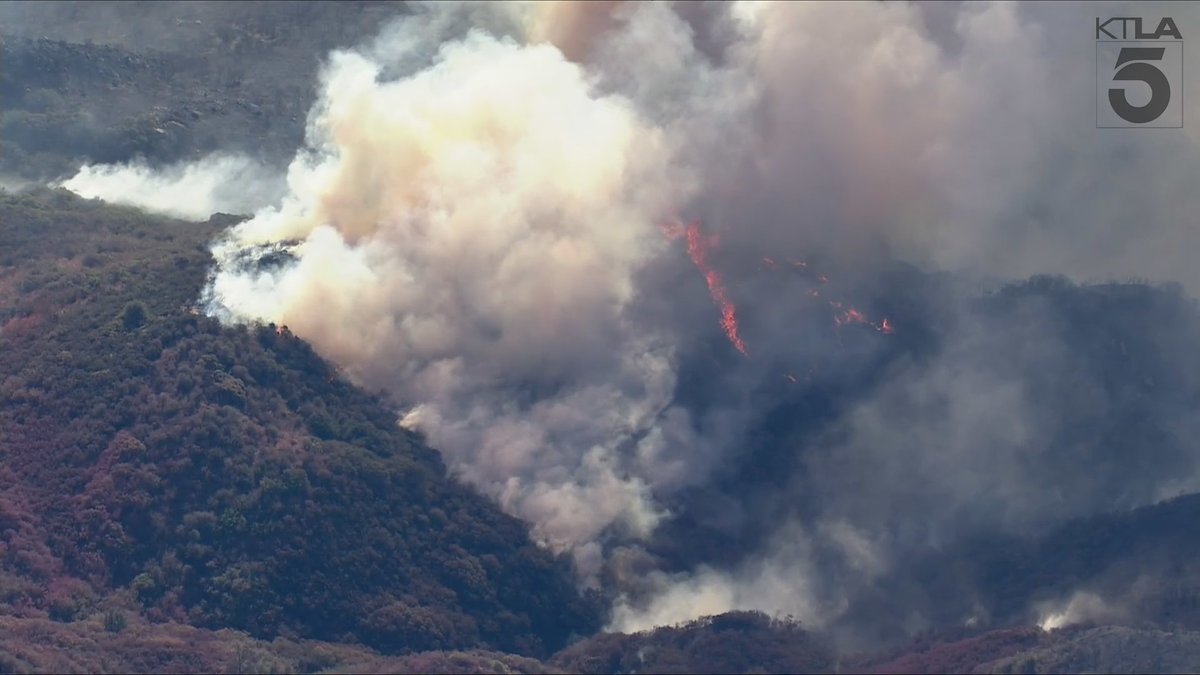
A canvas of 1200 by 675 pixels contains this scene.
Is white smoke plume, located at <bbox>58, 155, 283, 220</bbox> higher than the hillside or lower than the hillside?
higher

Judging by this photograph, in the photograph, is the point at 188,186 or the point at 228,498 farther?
the point at 188,186

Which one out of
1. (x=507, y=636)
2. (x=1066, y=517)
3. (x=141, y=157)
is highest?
(x=141, y=157)

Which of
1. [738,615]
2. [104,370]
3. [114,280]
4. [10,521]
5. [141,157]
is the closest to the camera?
[738,615]

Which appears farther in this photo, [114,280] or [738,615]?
[114,280]

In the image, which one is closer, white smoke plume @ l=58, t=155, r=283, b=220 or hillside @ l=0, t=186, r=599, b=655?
hillside @ l=0, t=186, r=599, b=655

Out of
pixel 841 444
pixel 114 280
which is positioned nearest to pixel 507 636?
pixel 841 444

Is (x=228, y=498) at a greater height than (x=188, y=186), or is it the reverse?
(x=188, y=186)

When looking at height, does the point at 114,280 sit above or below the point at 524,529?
above

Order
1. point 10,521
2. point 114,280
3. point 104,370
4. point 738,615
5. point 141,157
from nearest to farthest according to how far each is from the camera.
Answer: point 738,615 < point 10,521 < point 104,370 < point 114,280 < point 141,157

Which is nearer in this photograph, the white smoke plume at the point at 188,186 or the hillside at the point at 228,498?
the hillside at the point at 228,498

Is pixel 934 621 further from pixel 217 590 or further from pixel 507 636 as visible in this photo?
pixel 217 590
